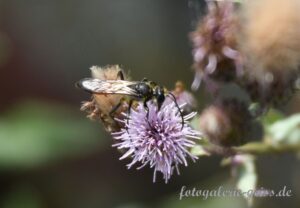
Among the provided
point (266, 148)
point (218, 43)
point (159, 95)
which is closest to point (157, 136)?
point (159, 95)

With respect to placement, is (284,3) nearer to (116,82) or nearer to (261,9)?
(261,9)

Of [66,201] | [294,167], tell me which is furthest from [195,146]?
[66,201]

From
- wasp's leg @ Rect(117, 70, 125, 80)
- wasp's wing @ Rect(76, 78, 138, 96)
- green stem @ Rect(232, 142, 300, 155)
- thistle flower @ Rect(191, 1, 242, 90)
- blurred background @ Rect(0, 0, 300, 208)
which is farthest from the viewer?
blurred background @ Rect(0, 0, 300, 208)

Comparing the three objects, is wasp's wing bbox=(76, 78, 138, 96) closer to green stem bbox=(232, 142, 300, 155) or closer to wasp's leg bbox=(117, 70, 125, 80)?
wasp's leg bbox=(117, 70, 125, 80)

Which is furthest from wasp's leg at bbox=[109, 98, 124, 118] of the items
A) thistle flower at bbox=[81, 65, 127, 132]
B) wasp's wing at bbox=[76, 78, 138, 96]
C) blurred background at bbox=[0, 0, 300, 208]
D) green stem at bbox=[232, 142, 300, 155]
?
blurred background at bbox=[0, 0, 300, 208]

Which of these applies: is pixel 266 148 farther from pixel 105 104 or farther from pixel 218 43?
pixel 105 104

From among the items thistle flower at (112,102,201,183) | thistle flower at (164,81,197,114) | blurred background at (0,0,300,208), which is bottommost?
thistle flower at (112,102,201,183)
